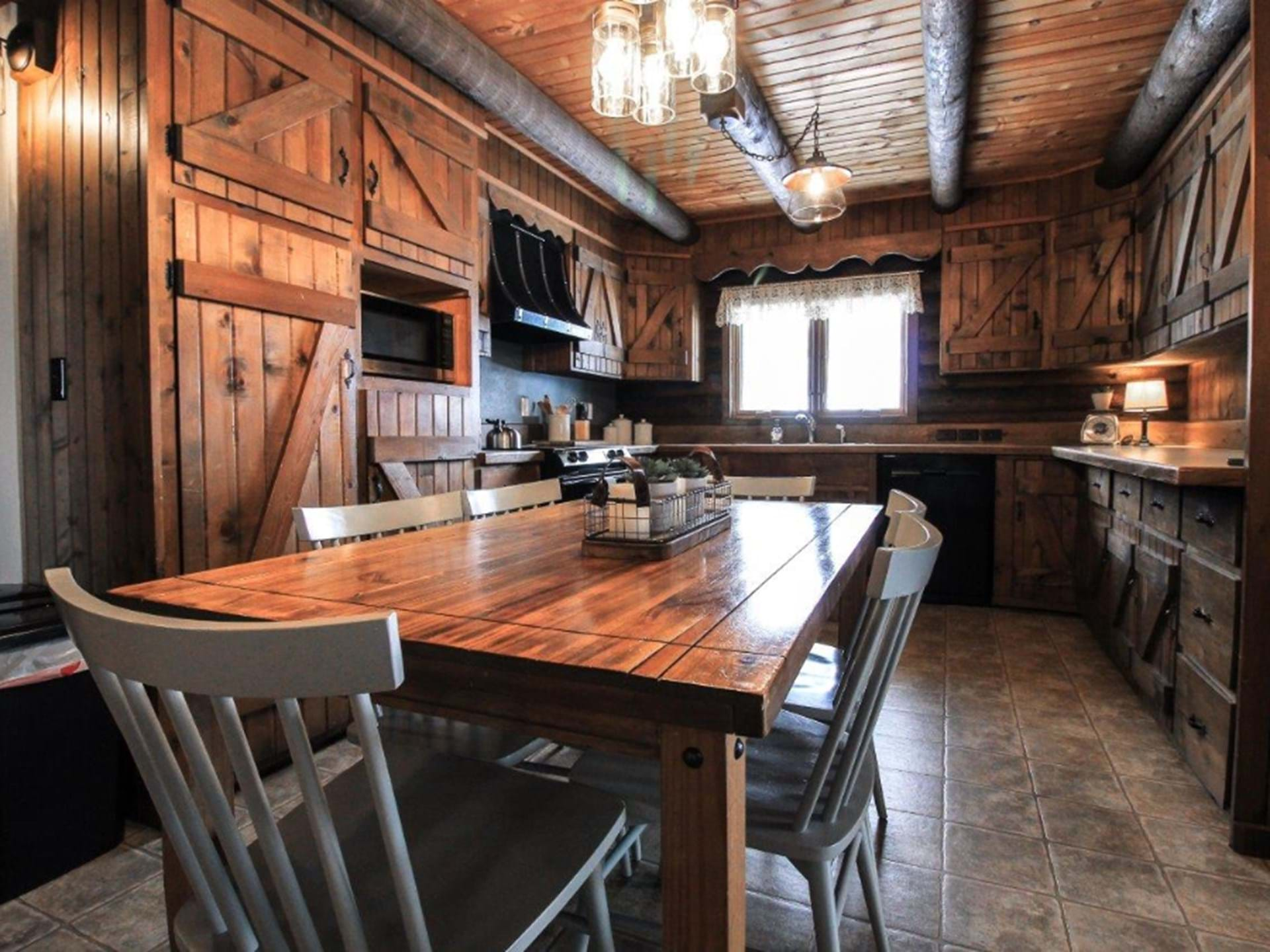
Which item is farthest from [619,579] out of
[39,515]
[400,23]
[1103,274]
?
[1103,274]

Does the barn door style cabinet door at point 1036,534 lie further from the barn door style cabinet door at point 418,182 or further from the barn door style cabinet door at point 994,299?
the barn door style cabinet door at point 418,182

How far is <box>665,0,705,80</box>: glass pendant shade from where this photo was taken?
5.75 feet

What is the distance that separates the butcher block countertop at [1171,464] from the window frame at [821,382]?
1.57m

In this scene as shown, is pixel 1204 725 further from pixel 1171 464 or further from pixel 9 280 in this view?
pixel 9 280

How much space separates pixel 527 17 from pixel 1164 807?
361 centimetres

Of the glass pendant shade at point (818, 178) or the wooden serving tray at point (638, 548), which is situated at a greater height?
the glass pendant shade at point (818, 178)

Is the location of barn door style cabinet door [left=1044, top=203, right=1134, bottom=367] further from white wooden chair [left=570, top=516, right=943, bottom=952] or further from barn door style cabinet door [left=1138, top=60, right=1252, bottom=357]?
white wooden chair [left=570, top=516, right=943, bottom=952]

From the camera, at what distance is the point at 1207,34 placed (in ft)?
8.31

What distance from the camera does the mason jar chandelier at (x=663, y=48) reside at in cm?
180

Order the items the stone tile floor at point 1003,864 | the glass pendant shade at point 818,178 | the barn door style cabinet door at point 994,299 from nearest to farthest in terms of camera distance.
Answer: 1. the stone tile floor at point 1003,864
2. the glass pendant shade at point 818,178
3. the barn door style cabinet door at point 994,299

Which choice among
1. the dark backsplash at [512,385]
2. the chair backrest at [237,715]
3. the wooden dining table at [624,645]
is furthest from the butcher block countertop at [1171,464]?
the dark backsplash at [512,385]

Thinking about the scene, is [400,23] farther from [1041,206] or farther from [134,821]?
[1041,206]

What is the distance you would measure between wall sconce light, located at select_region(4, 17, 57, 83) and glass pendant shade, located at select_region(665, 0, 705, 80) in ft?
6.57

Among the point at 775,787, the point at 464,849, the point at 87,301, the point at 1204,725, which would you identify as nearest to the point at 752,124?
the point at 87,301
